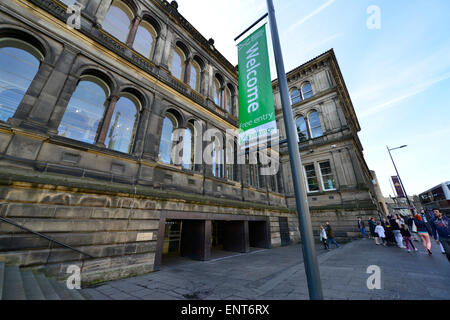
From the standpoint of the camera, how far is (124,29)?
31.5 feet

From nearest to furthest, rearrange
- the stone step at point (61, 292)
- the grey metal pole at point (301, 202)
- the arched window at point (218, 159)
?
the grey metal pole at point (301, 202) < the stone step at point (61, 292) < the arched window at point (218, 159)

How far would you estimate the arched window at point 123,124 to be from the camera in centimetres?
768

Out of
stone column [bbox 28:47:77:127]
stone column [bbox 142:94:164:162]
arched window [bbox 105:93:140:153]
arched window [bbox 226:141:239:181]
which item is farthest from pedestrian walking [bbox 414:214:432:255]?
stone column [bbox 28:47:77:127]

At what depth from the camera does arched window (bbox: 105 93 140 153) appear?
7.68 m

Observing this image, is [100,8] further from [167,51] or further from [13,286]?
[13,286]

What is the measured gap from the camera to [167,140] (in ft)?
32.0

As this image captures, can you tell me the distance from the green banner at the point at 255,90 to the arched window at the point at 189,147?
6.05m

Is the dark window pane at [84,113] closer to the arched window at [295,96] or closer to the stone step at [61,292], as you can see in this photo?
the stone step at [61,292]

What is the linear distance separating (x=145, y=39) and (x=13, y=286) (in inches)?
470

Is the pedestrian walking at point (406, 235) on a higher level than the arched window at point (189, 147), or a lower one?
lower

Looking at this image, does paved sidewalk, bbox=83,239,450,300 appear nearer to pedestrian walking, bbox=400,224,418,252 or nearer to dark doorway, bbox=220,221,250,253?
pedestrian walking, bbox=400,224,418,252

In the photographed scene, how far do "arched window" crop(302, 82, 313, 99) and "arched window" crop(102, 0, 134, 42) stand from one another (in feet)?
61.9

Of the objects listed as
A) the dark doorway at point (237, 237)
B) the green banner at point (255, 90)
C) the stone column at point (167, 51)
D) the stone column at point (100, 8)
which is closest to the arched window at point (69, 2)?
the stone column at point (100, 8)
